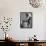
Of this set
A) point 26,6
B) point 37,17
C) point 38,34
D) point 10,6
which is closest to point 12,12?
point 10,6

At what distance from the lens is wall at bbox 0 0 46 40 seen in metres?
5.42

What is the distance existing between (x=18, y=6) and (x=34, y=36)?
1377 millimetres

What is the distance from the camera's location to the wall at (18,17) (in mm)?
5418

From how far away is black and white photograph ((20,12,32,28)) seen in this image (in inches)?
216

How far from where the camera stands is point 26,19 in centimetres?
550

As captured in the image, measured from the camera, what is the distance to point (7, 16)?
17.8ft

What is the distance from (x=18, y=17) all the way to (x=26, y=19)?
338 mm

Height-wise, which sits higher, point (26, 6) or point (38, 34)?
point (26, 6)

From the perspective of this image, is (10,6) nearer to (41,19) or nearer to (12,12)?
(12,12)

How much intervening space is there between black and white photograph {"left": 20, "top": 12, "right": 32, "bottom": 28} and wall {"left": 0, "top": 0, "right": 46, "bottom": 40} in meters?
0.12

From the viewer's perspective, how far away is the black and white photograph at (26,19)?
5480mm

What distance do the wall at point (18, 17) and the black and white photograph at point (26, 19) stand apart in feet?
0.41

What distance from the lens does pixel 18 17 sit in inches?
215

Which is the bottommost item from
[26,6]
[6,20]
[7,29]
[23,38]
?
[23,38]
